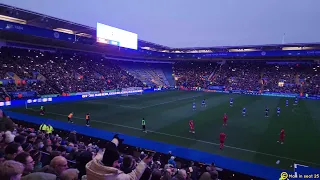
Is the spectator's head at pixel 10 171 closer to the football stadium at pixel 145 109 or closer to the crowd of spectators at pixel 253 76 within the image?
the football stadium at pixel 145 109

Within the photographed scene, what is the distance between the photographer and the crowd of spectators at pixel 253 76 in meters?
62.6

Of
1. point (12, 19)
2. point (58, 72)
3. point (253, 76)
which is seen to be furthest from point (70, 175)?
point (253, 76)

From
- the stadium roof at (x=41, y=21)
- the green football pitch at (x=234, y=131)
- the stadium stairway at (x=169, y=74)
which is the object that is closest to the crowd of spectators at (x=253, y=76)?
the stadium stairway at (x=169, y=74)

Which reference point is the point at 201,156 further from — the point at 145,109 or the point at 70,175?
the point at 145,109

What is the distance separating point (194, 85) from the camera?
2987 inches

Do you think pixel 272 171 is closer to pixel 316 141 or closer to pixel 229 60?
pixel 316 141

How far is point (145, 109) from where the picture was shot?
102ft

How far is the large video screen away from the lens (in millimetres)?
42500

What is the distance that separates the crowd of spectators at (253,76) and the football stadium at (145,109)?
34 cm

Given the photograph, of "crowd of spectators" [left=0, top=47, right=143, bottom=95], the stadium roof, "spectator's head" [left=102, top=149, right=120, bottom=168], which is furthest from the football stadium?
"crowd of spectators" [left=0, top=47, right=143, bottom=95]

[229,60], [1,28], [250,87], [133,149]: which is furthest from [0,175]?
[229,60]

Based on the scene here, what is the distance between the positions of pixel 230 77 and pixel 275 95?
18.6 m

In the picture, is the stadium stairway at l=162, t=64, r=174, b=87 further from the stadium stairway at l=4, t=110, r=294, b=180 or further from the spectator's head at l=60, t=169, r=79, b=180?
the spectator's head at l=60, t=169, r=79, b=180

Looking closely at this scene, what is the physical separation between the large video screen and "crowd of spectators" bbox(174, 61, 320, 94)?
32812 millimetres
